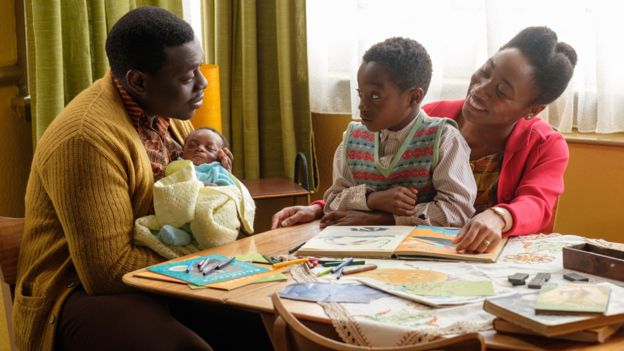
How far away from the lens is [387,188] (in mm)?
1979

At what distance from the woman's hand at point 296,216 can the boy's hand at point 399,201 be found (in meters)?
0.23

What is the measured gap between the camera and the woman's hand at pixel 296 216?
203 cm

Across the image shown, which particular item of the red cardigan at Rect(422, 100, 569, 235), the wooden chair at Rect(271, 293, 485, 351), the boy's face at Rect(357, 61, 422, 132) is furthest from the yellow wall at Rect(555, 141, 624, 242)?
the wooden chair at Rect(271, 293, 485, 351)

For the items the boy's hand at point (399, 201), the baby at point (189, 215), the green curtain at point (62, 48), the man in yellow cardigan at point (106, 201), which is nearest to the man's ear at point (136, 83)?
the man in yellow cardigan at point (106, 201)

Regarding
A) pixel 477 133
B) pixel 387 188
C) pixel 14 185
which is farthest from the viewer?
pixel 14 185

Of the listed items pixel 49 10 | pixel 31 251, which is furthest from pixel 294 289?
pixel 49 10

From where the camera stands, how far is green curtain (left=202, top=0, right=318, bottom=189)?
10.8ft

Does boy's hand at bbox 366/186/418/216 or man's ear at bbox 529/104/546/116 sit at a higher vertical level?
man's ear at bbox 529/104/546/116

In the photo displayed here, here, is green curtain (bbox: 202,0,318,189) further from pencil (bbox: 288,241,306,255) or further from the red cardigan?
pencil (bbox: 288,241,306,255)

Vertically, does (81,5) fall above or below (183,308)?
above

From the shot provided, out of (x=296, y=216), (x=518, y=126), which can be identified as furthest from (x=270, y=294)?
(x=518, y=126)

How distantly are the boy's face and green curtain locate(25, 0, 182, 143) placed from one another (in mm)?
1498

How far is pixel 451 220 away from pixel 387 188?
8.0 inches

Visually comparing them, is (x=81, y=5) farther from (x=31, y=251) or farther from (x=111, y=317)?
(x=111, y=317)
